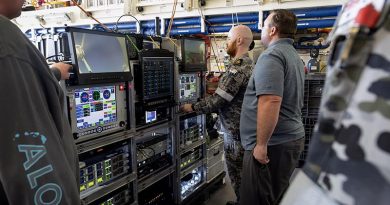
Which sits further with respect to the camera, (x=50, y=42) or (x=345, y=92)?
(x=50, y=42)

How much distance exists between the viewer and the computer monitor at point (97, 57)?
168 cm

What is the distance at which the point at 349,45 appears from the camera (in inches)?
16.0

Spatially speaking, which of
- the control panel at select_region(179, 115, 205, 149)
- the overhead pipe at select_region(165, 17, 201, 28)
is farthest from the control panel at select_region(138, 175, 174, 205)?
the overhead pipe at select_region(165, 17, 201, 28)

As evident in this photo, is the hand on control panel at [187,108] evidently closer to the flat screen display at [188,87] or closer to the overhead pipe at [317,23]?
the flat screen display at [188,87]

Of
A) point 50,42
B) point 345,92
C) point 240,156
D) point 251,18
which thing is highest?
point 251,18

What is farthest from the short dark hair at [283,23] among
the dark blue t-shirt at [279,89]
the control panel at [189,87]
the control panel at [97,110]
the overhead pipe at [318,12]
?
the overhead pipe at [318,12]

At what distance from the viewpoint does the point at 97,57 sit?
1.82 metres

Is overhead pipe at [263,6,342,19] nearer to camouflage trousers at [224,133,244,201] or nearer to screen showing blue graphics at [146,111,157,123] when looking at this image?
camouflage trousers at [224,133,244,201]

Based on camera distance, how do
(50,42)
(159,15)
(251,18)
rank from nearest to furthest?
(50,42) < (251,18) < (159,15)

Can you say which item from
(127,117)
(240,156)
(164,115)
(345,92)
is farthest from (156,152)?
(345,92)

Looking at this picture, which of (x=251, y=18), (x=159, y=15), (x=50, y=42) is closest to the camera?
(x=50, y=42)

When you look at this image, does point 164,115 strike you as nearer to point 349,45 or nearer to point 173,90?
point 173,90

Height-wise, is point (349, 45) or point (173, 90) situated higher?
point (349, 45)

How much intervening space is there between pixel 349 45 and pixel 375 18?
1.7 inches
